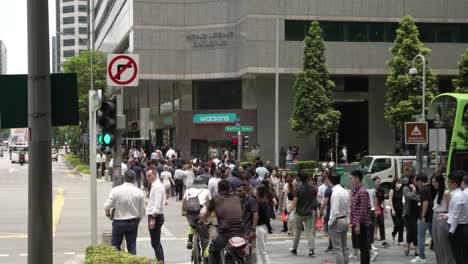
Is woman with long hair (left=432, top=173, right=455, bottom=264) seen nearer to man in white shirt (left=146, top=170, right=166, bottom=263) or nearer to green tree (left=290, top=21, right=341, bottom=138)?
man in white shirt (left=146, top=170, right=166, bottom=263)

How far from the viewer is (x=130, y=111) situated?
271 feet

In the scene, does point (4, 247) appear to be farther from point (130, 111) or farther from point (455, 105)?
point (130, 111)

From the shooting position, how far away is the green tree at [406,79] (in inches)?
1747

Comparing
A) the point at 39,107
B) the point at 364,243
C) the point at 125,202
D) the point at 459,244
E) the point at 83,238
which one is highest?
the point at 39,107

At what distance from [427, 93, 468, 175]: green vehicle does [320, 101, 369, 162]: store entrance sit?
31.5 m

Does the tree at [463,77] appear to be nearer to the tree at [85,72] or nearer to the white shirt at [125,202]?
the tree at [85,72]

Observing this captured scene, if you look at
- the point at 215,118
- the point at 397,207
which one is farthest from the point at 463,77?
the point at 397,207

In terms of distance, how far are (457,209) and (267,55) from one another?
3958 centimetres

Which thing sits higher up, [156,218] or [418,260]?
[156,218]

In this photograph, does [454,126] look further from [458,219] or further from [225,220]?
[225,220]

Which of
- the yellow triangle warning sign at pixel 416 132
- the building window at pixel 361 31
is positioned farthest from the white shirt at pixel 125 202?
the building window at pixel 361 31

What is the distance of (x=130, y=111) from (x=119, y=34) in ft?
61.3

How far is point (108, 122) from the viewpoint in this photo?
13.0 m

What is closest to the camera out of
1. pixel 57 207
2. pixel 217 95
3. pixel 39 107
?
pixel 39 107
